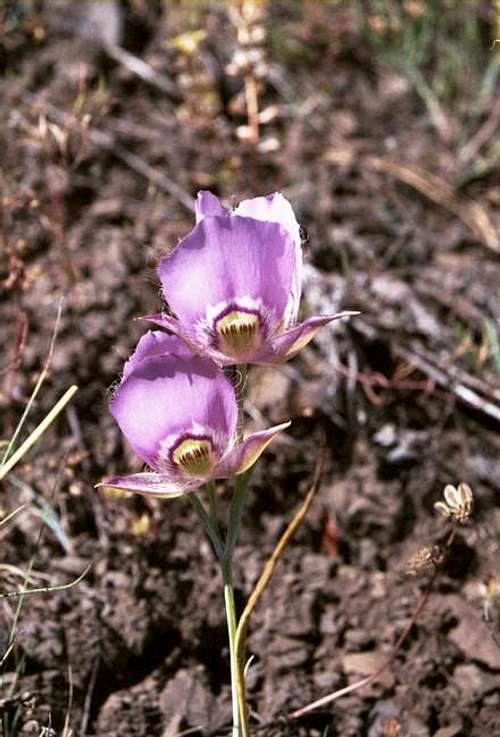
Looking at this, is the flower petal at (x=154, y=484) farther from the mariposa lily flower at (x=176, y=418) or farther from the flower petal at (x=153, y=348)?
the flower petal at (x=153, y=348)

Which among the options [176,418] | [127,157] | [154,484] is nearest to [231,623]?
[154,484]

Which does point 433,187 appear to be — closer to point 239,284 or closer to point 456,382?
point 456,382

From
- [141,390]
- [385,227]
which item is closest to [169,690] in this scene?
[141,390]

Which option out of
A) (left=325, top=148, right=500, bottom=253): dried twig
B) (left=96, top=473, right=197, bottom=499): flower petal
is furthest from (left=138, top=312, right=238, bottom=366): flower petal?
(left=325, top=148, right=500, bottom=253): dried twig

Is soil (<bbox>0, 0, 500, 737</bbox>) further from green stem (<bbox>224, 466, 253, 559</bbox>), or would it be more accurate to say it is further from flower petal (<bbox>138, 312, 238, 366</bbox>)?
green stem (<bbox>224, 466, 253, 559</bbox>)

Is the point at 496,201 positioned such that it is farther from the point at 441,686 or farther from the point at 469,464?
the point at 441,686

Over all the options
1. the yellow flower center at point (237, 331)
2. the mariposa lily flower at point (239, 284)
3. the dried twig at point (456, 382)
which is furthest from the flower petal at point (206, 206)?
the dried twig at point (456, 382)
